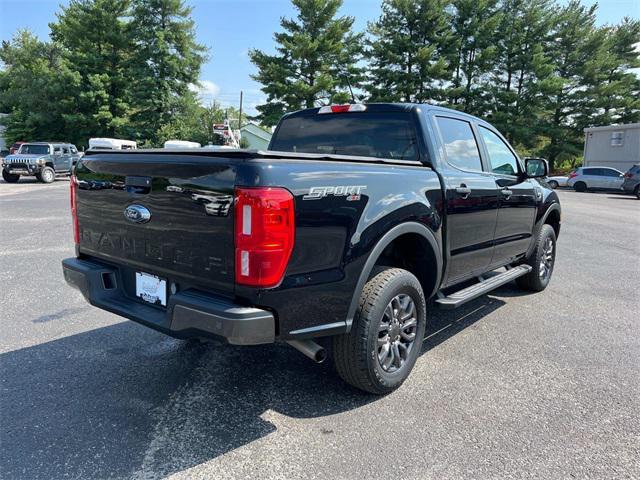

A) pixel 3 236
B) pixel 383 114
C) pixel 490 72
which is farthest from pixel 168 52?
pixel 383 114

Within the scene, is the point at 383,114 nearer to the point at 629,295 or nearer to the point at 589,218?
the point at 629,295

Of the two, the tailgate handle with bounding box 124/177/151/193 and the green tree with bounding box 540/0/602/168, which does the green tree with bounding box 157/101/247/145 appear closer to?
the green tree with bounding box 540/0/602/168

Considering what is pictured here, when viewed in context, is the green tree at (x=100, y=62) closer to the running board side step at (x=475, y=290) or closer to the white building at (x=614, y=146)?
the white building at (x=614, y=146)

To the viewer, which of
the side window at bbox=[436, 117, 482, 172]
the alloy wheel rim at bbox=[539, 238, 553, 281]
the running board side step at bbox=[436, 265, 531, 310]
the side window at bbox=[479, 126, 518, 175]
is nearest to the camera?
the running board side step at bbox=[436, 265, 531, 310]

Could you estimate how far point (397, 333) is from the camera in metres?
3.17

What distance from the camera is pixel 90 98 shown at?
35.4 meters

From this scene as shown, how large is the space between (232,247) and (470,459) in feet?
5.57

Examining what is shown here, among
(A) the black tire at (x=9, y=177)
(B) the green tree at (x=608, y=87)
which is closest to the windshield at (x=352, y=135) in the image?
(A) the black tire at (x=9, y=177)

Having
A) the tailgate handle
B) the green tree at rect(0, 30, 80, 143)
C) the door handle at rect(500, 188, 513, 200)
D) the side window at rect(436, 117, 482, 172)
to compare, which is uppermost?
the green tree at rect(0, 30, 80, 143)

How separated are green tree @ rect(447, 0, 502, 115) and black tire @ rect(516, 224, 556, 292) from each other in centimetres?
3291

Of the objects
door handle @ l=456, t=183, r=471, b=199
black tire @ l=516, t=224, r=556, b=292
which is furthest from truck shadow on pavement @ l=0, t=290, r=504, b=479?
black tire @ l=516, t=224, r=556, b=292

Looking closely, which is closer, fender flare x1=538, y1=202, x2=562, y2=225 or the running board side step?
the running board side step

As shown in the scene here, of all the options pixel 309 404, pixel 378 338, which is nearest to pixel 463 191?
pixel 378 338

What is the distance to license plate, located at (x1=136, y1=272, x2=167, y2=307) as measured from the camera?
9.18 ft
